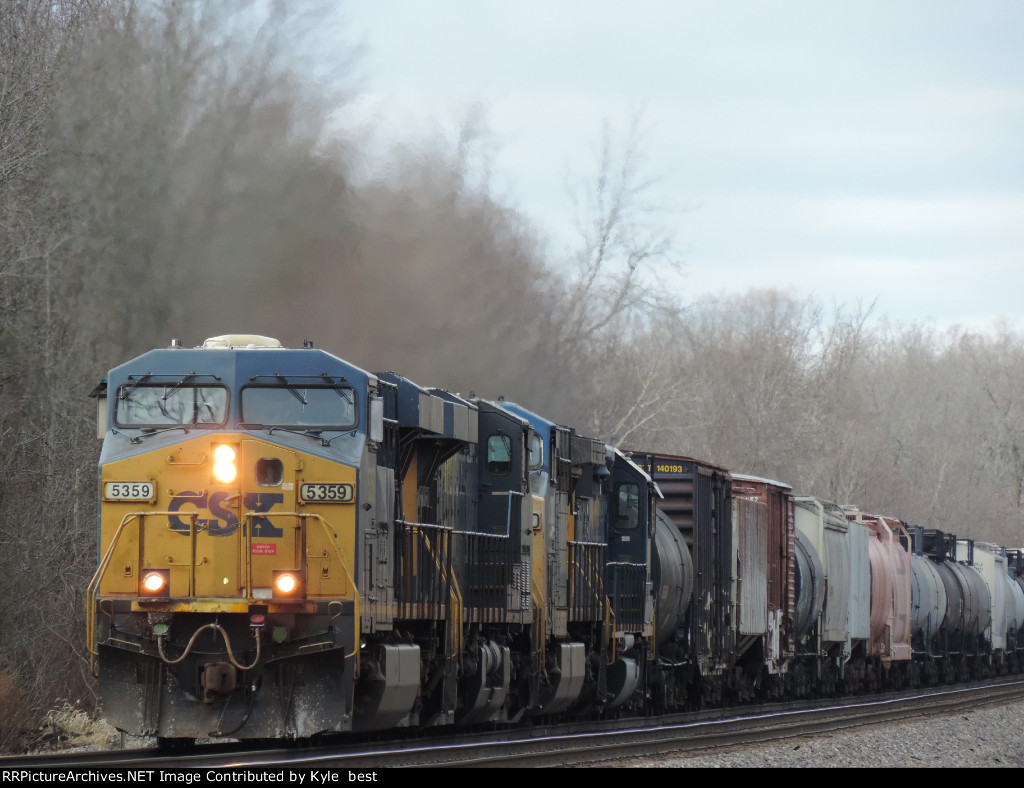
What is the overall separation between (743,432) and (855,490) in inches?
314

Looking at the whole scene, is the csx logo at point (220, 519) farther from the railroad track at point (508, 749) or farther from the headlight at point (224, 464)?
the railroad track at point (508, 749)

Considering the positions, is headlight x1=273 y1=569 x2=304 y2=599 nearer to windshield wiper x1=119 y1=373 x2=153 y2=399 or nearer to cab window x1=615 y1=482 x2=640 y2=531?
windshield wiper x1=119 y1=373 x2=153 y2=399

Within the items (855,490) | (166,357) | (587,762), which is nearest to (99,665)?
(166,357)

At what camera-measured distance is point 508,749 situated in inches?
556

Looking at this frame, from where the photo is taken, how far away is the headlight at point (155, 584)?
12.1 m

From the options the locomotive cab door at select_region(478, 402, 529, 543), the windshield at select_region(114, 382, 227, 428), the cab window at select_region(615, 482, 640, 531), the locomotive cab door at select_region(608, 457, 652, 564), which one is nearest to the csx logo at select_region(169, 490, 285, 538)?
the windshield at select_region(114, 382, 227, 428)

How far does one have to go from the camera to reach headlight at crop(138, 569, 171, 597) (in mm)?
12117

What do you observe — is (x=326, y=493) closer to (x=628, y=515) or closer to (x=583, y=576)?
(x=583, y=576)

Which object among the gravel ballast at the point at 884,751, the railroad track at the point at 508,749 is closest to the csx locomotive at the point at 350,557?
the railroad track at the point at 508,749

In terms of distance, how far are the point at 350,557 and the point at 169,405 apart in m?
2.17

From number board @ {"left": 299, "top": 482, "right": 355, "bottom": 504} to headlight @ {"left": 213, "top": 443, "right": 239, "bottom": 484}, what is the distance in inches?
23.8

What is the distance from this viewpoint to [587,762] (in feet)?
42.2

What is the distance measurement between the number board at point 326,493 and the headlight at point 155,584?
4.40 ft

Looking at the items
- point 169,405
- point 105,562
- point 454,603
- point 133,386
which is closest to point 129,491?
point 105,562
